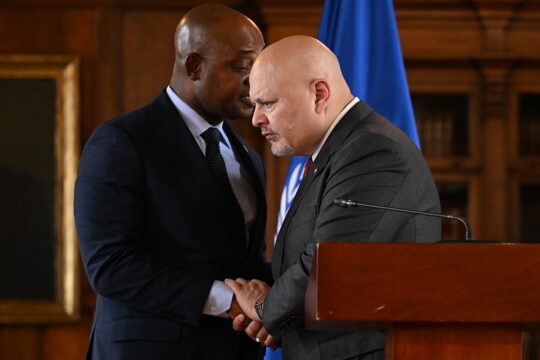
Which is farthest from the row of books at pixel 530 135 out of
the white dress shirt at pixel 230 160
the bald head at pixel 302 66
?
the bald head at pixel 302 66

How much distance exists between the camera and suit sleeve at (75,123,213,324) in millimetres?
2939

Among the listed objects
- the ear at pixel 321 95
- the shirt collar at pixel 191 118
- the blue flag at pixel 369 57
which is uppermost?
the blue flag at pixel 369 57

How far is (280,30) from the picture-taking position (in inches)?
227

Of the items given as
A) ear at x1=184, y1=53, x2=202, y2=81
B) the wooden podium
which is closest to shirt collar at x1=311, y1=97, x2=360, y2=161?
ear at x1=184, y1=53, x2=202, y2=81

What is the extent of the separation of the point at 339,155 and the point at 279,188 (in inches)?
126

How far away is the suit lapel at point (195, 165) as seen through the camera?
307 cm

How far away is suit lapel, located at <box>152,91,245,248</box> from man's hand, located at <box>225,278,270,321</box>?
181 millimetres

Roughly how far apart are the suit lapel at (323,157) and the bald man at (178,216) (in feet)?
1.06

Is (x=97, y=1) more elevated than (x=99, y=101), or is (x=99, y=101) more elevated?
(x=97, y=1)

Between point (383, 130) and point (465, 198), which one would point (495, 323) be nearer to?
point (383, 130)

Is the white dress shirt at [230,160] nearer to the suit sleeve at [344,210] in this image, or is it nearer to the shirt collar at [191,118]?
the shirt collar at [191,118]

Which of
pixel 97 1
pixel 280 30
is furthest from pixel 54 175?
pixel 280 30

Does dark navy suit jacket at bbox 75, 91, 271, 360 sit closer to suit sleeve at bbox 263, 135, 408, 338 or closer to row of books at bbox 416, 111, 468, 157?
suit sleeve at bbox 263, 135, 408, 338

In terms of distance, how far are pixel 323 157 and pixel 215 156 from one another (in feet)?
2.09
